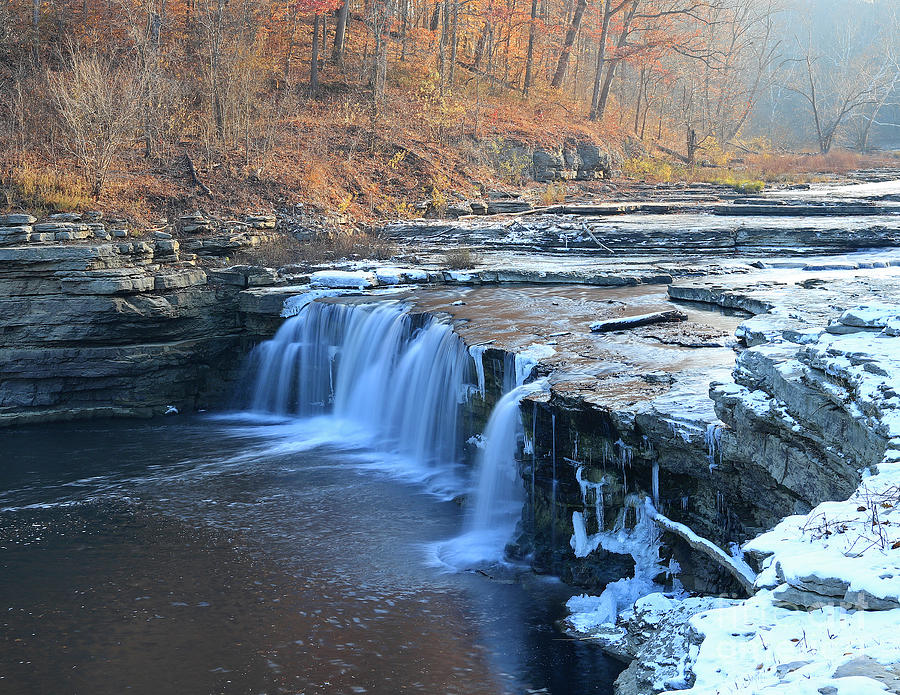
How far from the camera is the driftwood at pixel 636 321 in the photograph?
11094 mm

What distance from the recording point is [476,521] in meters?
9.29

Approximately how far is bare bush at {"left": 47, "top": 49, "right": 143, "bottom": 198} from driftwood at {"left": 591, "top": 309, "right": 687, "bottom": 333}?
462 inches

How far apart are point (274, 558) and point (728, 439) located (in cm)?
465

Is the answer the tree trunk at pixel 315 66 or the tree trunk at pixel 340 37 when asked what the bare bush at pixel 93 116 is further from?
the tree trunk at pixel 340 37

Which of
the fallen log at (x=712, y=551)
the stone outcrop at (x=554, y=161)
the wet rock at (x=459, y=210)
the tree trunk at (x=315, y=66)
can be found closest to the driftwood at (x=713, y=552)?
the fallen log at (x=712, y=551)

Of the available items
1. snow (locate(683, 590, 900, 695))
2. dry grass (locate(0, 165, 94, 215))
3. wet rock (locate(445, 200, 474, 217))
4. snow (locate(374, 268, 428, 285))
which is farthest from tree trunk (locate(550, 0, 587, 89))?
snow (locate(683, 590, 900, 695))

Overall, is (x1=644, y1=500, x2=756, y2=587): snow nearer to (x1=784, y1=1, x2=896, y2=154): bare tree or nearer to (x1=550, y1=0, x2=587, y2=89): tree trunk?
(x1=550, y1=0, x2=587, y2=89): tree trunk

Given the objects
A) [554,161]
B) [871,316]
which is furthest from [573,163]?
[871,316]

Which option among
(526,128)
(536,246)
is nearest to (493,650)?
(536,246)

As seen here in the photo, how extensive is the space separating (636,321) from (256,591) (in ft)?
20.5

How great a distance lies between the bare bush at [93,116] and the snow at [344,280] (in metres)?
5.91

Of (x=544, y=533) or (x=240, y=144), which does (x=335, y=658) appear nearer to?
(x=544, y=533)

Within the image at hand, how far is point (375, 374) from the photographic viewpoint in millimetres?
12867

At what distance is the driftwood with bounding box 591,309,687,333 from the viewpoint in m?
11.1
